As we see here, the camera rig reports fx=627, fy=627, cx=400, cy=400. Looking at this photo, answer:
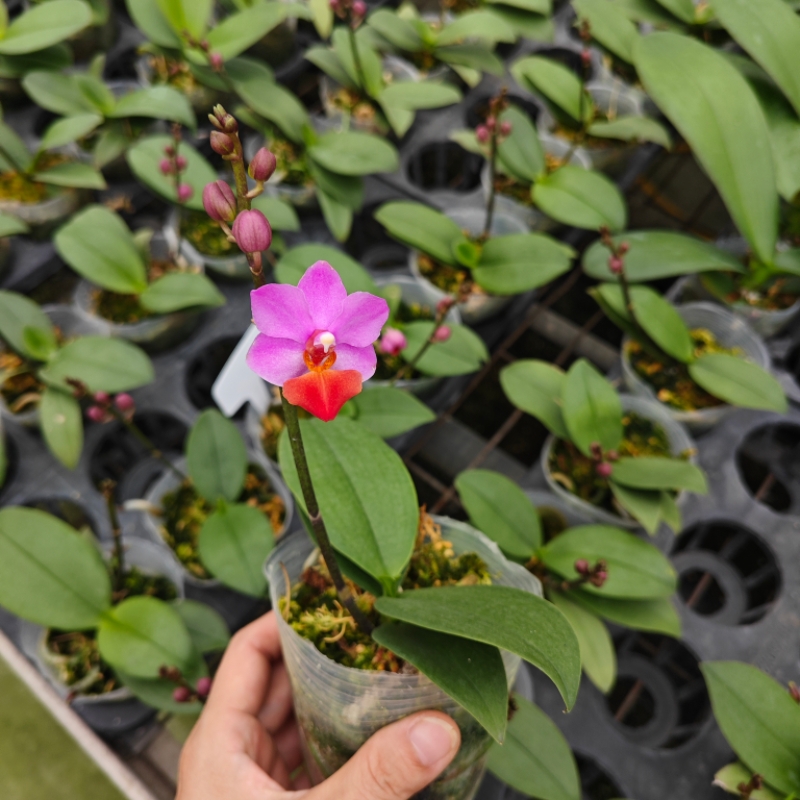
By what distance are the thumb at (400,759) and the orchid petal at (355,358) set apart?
344mm

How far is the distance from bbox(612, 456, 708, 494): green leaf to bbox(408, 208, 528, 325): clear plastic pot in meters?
0.47

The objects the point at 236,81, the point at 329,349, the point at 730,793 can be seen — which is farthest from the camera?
the point at 236,81

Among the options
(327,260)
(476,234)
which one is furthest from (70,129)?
(476,234)

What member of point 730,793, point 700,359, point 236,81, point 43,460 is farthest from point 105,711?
point 236,81

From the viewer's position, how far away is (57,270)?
1.53 meters

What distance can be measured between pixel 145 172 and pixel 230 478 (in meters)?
0.67

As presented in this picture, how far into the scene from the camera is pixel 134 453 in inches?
53.6

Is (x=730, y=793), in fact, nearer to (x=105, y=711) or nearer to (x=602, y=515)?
(x=602, y=515)

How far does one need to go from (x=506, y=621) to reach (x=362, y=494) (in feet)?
0.71

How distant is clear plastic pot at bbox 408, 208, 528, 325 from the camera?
1323mm

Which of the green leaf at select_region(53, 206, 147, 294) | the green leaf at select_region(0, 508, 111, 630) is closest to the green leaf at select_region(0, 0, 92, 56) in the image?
the green leaf at select_region(53, 206, 147, 294)

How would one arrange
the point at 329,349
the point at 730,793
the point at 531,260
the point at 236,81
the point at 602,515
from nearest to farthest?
the point at 329,349 → the point at 730,793 → the point at 602,515 → the point at 531,260 → the point at 236,81

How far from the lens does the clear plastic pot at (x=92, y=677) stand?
0.96 metres

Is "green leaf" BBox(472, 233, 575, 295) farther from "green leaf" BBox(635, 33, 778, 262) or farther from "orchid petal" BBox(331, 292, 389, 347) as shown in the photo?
"orchid petal" BBox(331, 292, 389, 347)
